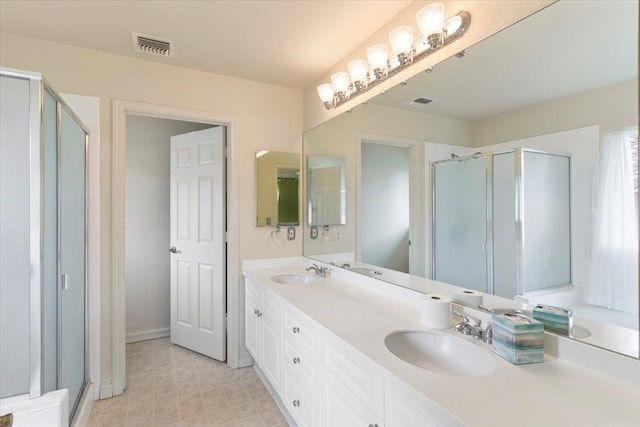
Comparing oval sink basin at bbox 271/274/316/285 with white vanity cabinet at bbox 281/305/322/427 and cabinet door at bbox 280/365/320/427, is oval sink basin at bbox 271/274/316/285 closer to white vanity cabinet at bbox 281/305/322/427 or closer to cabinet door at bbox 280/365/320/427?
white vanity cabinet at bbox 281/305/322/427

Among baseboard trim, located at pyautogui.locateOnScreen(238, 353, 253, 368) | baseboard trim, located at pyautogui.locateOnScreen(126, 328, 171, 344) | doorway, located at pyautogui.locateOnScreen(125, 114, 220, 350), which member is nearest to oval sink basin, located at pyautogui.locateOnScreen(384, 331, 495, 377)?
Answer: baseboard trim, located at pyautogui.locateOnScreen(238, 353, 253, 368)

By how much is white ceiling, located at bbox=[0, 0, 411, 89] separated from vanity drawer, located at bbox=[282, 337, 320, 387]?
5.97 feet

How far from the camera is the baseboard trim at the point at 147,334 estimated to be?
3.06 metres

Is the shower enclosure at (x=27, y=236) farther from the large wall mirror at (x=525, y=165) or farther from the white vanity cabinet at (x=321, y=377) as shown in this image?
the large wall mirror at (x=525, y=165)

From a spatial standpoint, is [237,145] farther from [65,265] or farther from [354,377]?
[354,377]

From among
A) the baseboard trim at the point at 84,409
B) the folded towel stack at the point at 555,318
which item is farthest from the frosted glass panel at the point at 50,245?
the folded towel stack at the point at 555,318

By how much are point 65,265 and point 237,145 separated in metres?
1.42

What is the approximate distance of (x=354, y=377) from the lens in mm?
1142

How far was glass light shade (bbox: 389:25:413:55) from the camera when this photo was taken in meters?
1.60

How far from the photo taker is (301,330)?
1.57 metres

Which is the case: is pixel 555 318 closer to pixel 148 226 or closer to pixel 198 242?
pixel 198 242

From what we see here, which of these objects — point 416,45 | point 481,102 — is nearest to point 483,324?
point 481,102

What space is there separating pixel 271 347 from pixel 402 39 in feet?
6.33

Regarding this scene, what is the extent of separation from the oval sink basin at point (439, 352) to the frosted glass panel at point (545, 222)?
0.32 m
